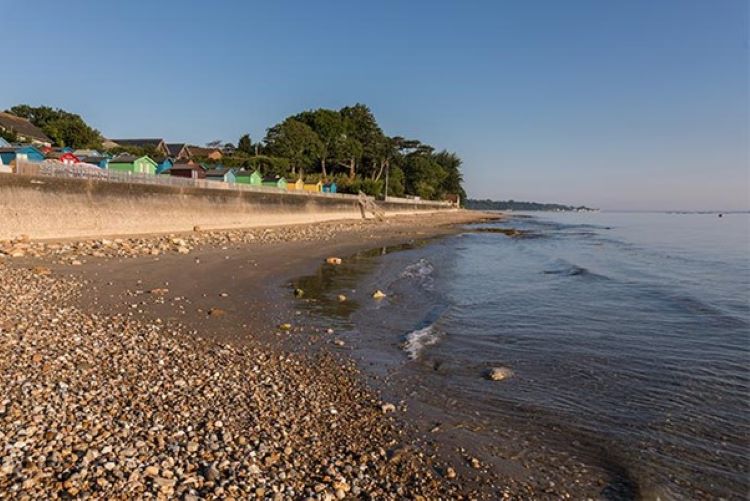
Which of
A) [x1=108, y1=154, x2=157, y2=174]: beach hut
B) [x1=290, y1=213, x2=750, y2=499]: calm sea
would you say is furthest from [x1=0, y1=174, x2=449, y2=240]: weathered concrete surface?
[x1=108, y1=154, x2=157, y2=174]: beach hut

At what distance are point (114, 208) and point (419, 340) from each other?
2139cm

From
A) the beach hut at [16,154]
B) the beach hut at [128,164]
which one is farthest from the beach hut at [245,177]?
the beach hut at [16,154]

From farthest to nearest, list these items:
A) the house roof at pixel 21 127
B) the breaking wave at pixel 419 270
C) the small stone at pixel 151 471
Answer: the house roof at pixel 21 127 → the breaking wave at pixel 419 270 → the small stone at pixel 151 471

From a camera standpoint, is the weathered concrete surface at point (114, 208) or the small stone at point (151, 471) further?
the weathered concrete surface at point (114, 208)

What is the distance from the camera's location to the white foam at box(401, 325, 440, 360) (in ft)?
30.5

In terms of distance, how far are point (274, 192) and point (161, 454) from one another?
39.6 metres

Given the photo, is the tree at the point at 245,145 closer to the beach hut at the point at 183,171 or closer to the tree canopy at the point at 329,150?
the tree canopy at the point at 329,150

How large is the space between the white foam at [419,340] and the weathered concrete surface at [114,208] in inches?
714

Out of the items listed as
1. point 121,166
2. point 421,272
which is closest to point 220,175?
point 121,166

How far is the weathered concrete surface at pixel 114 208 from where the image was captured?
2009 cm

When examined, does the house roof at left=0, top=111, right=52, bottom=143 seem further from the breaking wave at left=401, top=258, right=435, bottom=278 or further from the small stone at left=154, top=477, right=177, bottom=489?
the small stone at left=154, top=477, right=177, bottom=489

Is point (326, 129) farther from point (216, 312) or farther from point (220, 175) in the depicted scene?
point (216, 312)

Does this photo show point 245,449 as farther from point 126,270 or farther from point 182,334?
point 126,270

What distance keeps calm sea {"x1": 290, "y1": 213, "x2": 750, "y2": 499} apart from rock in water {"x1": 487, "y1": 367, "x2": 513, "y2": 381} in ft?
0.38
